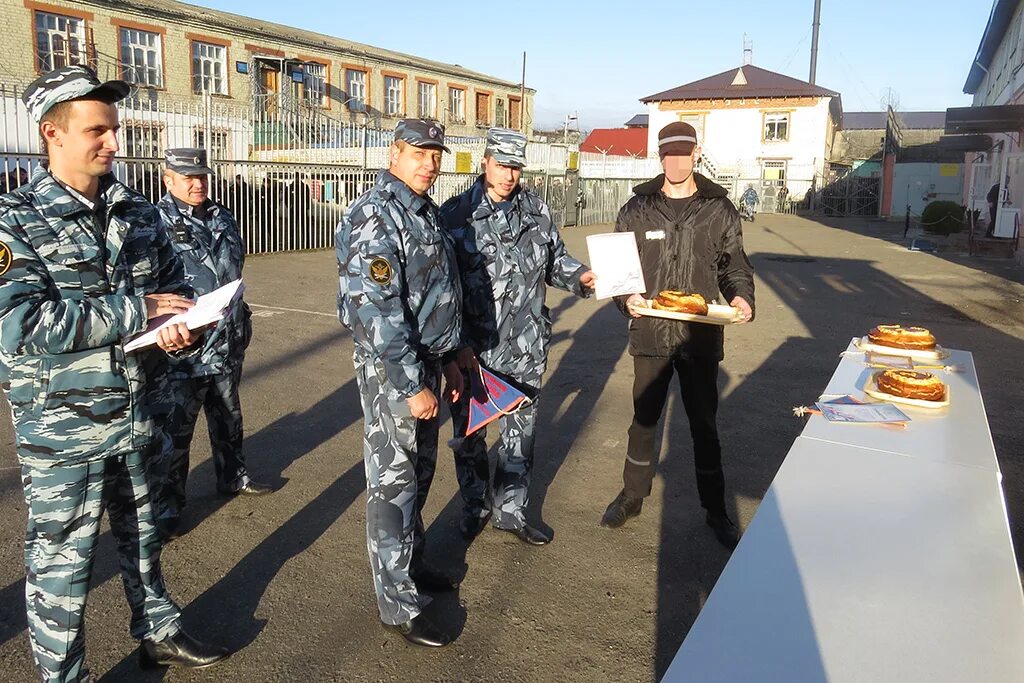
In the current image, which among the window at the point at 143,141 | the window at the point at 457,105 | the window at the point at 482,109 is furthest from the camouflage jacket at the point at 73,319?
the window at the point at 482,109

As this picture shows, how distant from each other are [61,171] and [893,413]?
3.20 meters

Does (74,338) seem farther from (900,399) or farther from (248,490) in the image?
(900,399)

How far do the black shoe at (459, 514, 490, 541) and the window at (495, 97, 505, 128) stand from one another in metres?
42.8

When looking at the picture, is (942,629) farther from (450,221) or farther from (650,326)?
(450,221)

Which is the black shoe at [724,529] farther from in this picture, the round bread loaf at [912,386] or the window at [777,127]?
the window at [777,127]

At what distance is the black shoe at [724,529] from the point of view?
4.20 metres

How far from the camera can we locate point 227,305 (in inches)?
98.8

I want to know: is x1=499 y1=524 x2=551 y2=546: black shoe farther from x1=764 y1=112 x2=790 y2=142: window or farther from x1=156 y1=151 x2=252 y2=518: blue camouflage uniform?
x1=764 y1=112 x2=790 y2=142: window

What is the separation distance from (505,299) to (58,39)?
28813 millimetres

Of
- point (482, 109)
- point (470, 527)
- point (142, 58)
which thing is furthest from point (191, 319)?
point (482, 109)

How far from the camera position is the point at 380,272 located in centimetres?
289

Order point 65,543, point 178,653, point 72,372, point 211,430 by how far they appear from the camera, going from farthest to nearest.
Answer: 1. point 211,430
2. point 178,653
3. point 65,543
4. point 72,372

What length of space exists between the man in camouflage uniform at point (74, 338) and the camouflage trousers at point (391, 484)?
30.4 inches

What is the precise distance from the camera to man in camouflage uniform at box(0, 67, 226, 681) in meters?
2.30
